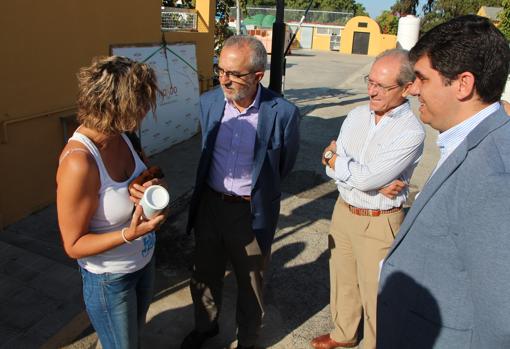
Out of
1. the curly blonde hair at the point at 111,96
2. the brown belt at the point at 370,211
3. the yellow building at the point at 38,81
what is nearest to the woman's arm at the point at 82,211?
the curly blonde hair at the point at 111,96

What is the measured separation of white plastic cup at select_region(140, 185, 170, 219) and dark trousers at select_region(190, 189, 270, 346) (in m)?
0.88

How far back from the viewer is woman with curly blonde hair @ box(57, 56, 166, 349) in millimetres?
1654

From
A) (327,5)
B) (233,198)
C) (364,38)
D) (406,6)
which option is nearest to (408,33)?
(233,198)

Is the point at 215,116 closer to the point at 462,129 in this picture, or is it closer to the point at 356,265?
the point at 356,265

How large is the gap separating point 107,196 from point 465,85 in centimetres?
142

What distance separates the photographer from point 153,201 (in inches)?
65.5

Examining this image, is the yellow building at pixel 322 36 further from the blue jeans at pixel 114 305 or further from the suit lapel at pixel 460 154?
the suit lapel at pixel 460 154

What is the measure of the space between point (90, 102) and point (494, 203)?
150cm

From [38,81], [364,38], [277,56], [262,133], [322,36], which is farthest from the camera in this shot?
[322,36]

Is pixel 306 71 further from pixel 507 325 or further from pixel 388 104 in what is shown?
pixel 507 325

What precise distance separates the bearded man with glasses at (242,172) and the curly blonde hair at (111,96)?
72 cm

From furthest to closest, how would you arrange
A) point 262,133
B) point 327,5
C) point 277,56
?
point 327,5, point 277,56, point 262,133

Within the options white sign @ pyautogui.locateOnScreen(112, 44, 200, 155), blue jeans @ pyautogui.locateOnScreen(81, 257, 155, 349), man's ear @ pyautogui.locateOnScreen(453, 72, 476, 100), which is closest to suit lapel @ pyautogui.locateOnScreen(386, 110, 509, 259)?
man's ear @ pyautogui.locateOnScreen(453, 72, 476, 100)

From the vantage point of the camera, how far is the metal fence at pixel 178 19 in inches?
271
